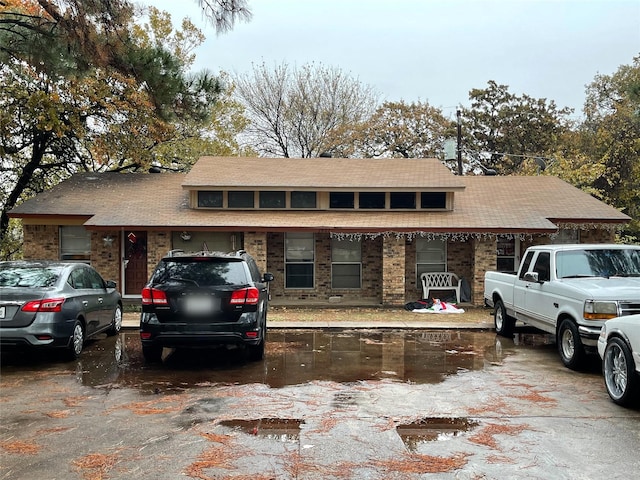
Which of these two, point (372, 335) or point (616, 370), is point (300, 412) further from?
point (372, 335)

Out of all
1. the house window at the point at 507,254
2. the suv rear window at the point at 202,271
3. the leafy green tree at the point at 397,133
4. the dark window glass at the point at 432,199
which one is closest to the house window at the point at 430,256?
the dark window glass at the point at 432,199

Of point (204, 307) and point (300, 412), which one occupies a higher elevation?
point (204, 307)

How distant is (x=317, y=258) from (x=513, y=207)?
6.19 metres

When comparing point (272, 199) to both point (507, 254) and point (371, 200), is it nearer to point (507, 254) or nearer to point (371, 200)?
point (371, 200)

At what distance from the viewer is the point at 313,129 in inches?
1356

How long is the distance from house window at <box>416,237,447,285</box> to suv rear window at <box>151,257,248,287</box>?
10313mm

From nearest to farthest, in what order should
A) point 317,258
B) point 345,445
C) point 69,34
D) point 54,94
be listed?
point 345,445 < point 69,34 < point 317,258 < point 54,94

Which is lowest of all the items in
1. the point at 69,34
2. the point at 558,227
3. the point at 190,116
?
the point at 558,227

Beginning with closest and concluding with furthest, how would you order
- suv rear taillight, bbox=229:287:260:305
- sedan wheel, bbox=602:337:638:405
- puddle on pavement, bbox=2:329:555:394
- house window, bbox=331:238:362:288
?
sedan wheel, bbox=602:337:638:405 → puddle on pavement, bbox=2:329:555:394 → suv rear taillight, bbox=229:287:260:305 → house window, bbox=331:238:362:288

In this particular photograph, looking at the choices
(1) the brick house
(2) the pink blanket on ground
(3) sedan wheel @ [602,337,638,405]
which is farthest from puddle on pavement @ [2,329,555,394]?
(1) the brick house

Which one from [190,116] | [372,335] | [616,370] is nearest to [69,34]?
[190,116]

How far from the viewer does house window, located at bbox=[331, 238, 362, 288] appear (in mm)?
18016

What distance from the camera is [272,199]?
17953 millimetres

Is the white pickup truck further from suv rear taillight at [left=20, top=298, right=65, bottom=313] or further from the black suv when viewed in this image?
suv rear taillight at [left=20, top=298, right=65, bottom=313]
